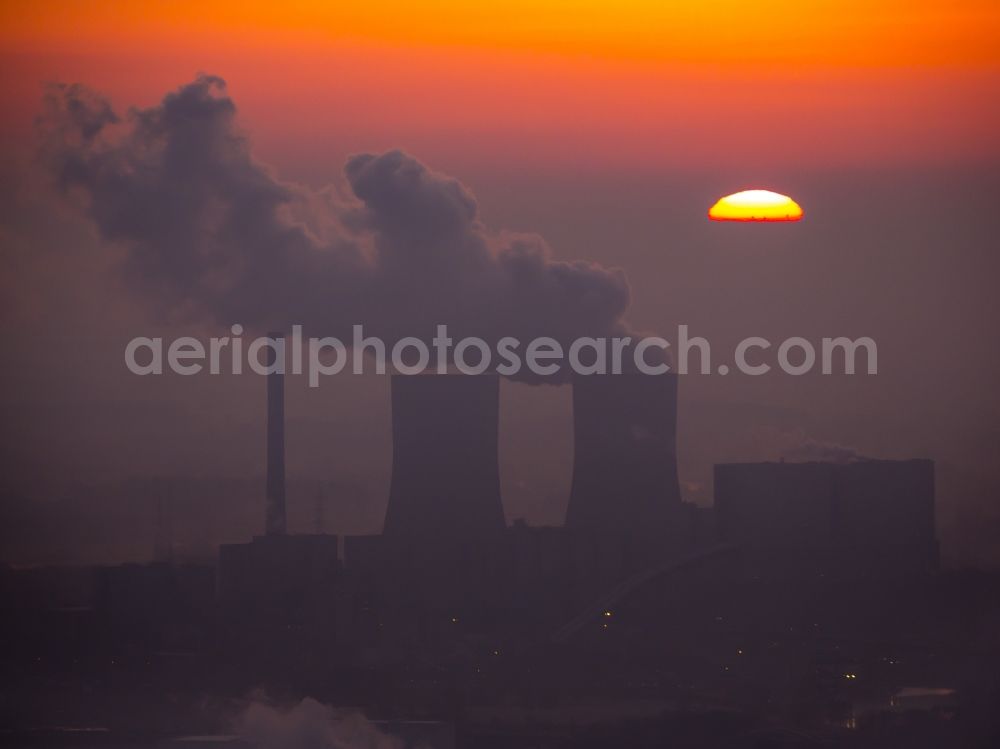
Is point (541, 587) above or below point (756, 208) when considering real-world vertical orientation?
below

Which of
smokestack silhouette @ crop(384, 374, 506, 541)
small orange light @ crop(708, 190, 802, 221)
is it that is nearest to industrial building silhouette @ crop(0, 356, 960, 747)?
smokestack silhouette @ crop(384, 374, 506, 541)

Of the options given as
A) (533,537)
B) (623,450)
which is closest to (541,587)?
(533,537)

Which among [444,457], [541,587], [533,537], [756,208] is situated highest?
[756,208]

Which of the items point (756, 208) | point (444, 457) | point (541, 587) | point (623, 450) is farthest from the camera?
point (541, 587)

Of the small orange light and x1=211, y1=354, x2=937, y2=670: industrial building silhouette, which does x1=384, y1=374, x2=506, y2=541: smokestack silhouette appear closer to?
x1=211, y1=354, x2=937, y2=670: industrial building silhouette

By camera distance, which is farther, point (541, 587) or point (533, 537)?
point (541, 587)

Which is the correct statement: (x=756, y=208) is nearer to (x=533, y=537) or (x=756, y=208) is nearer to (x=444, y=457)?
(x=444, y=457)
